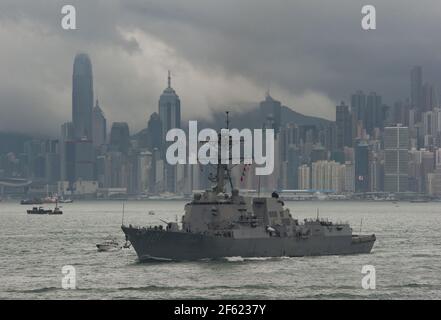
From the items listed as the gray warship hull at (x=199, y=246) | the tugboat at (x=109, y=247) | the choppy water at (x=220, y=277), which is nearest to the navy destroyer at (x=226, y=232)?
the gray warship hull at (x=199, y=246)

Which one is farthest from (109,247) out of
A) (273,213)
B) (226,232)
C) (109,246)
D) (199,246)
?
(226,232)

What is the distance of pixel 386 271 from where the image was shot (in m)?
68.6

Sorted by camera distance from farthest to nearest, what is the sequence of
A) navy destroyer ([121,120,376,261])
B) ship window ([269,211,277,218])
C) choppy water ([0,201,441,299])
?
1. ship window ([269,211,277,218])
2. navy destroyer ([121,120,376,261])
3. choppy water ([0,201,441,299])

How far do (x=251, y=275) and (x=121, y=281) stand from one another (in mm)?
8818

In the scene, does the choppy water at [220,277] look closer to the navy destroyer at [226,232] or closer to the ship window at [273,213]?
the navy destroyer at [226,232]

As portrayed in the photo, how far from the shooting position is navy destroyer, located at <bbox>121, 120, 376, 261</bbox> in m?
69.2

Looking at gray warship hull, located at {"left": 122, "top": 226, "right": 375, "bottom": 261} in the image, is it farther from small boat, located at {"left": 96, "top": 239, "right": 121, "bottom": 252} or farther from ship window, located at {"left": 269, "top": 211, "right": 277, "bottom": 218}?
small boat, located at {"left": 96, "top": 239, "right": 121, "bottom": 252}

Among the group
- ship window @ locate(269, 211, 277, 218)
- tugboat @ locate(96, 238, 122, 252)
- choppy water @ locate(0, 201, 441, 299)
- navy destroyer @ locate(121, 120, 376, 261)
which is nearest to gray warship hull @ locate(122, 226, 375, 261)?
navy destroyer @ locate(121, 120, 376, 261)

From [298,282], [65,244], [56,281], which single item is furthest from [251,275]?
[65,244]

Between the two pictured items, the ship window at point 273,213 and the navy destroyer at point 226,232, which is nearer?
the navy destroyer at point 226,232

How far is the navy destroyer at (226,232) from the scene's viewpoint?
227ft
